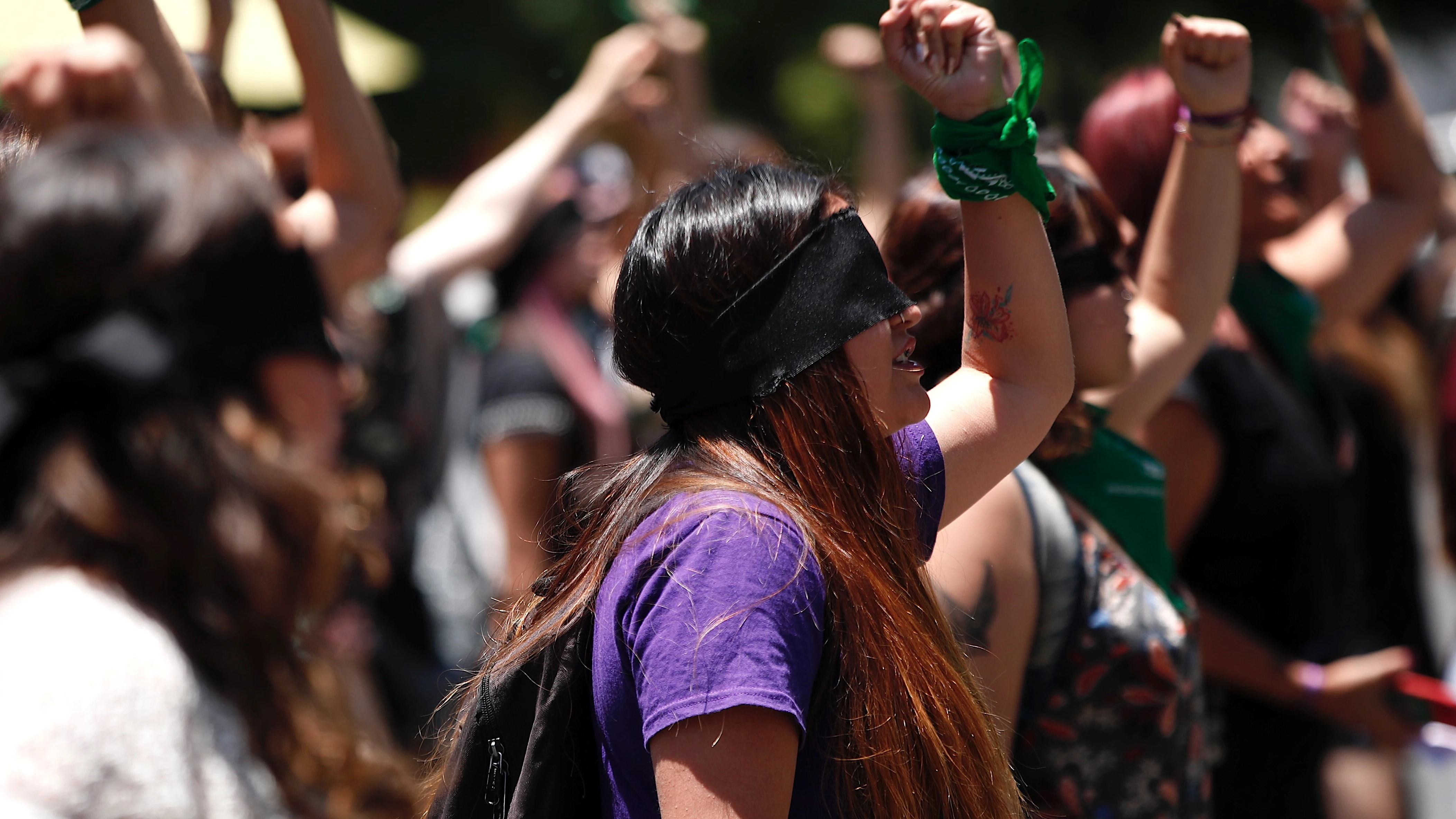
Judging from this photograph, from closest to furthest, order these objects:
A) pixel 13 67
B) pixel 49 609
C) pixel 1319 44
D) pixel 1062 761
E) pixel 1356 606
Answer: pixel 49 609, pixel 13 67, pixel 1062 761, pixel 1356 606, pixel 1319 44

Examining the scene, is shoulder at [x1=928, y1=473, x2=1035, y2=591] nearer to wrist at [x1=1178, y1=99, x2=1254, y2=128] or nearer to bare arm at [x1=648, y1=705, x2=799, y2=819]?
bare arm at [x1=648, y1=705, x2=799, y2=819]

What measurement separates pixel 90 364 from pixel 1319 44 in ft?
27.8

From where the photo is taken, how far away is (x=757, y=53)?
33.9 ft

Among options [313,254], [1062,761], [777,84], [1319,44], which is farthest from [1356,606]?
[777,84]

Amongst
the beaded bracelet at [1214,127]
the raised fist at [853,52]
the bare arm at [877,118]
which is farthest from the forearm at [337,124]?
the raised fist at [853,52]

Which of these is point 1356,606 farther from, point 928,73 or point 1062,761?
point 928,73

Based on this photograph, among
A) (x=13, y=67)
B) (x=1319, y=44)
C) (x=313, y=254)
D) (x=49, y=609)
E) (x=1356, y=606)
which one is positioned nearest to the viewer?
(x=49, y=609)

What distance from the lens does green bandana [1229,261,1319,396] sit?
280 cm

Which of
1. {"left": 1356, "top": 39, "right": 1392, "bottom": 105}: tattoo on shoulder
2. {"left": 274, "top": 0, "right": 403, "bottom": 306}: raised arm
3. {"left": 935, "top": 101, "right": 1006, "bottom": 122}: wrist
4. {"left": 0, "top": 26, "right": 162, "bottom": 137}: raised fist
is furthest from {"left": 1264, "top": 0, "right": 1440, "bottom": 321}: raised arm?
{"left": 0, "top": 26, "right": 162, "bottom": 137}: raised fist

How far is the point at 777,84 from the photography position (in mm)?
10102

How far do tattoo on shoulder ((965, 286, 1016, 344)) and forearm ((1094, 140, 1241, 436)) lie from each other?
0.56 metres

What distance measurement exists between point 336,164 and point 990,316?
1302 millimetres

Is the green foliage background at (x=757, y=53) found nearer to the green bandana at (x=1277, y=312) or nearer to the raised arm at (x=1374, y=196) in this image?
the raised arm at (x=1374, y=196)

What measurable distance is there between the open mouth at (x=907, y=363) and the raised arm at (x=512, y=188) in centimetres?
251
